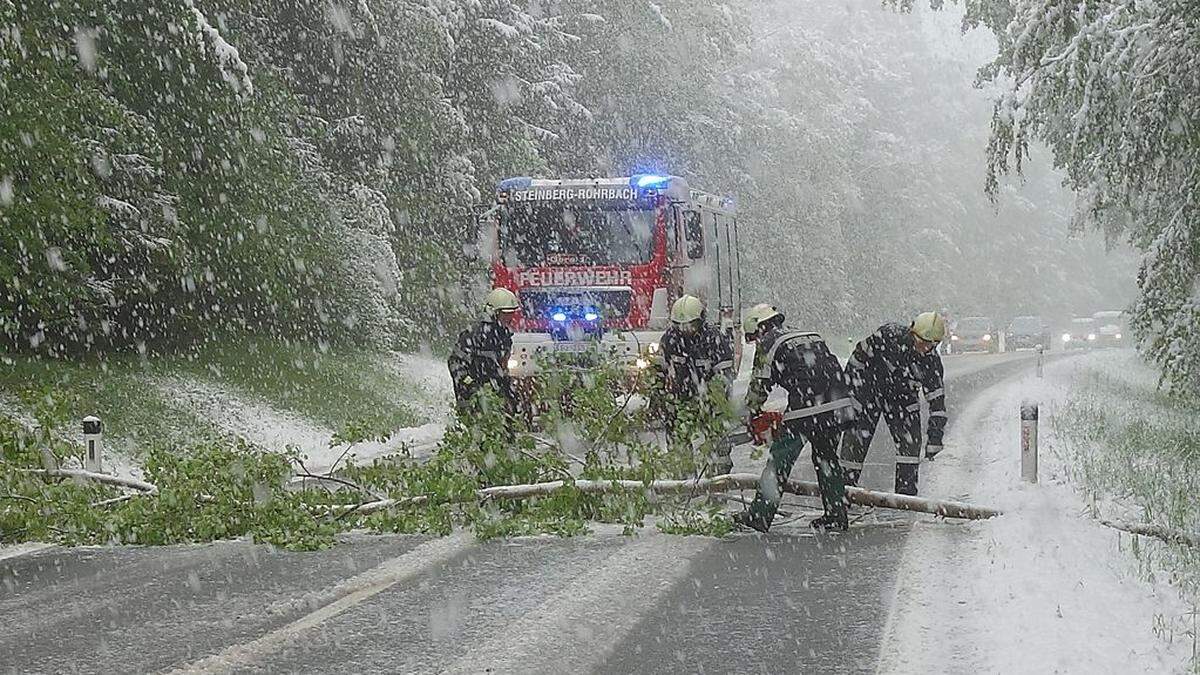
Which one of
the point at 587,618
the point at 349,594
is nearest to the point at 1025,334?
the point at 349,594

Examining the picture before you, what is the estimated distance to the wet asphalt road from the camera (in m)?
6.44

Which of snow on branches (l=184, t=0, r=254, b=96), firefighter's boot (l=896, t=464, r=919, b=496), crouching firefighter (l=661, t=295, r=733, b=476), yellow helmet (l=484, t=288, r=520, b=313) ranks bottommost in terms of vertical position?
firefighter's boot (l=896, t=464, r=919, b=496)

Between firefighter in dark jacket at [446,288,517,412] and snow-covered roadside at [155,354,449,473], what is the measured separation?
4.14 meters

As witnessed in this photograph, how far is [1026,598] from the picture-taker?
7.38m

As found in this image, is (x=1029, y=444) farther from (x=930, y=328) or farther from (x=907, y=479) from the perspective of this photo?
(x=930, y=328)

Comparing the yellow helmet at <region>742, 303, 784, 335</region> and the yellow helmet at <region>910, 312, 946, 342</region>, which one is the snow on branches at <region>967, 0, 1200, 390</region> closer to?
the yellow helmet at <region>910, 312, 946, 342</region>

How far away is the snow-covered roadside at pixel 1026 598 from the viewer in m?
6.20

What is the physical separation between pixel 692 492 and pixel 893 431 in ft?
6.48

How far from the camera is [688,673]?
20.2ft

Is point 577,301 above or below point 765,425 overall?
above

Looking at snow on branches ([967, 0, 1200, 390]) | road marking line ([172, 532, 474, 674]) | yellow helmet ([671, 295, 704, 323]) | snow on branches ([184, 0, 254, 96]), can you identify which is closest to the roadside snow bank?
snow on branches ([184, 0, 254, 96])

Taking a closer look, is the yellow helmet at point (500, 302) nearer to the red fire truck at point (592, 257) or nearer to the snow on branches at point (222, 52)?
the red fire truck at point (592, 257)

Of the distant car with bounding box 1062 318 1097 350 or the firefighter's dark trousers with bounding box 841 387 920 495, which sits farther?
the distant car with bounding box 1062 318 1097 350

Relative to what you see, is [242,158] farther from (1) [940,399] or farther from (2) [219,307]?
(1) [940,399]
